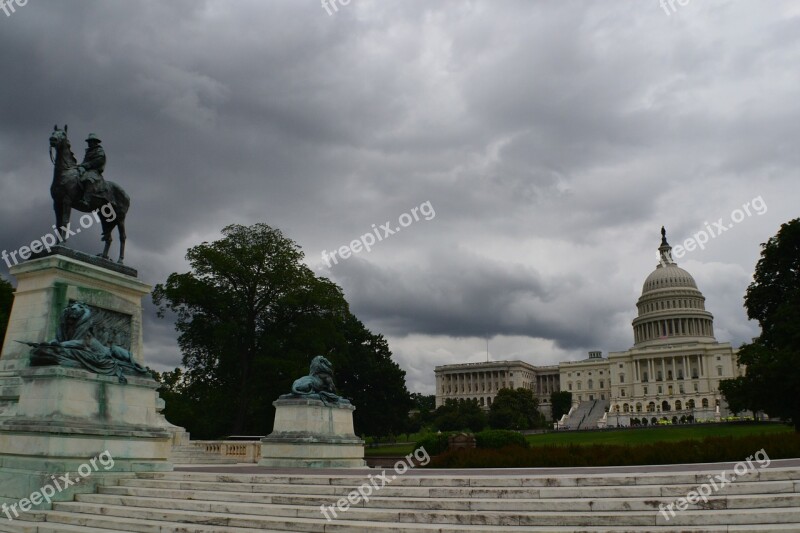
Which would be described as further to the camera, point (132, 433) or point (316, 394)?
point (316, 394)

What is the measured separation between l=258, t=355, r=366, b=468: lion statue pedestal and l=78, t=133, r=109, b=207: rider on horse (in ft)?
28.4

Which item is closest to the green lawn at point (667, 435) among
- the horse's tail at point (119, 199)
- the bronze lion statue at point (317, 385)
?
the bronze lion statue at point (317, 385)

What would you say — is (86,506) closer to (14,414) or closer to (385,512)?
(14,414)

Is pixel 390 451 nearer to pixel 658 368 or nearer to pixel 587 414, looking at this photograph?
pixel 587 414

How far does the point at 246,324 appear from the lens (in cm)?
4616

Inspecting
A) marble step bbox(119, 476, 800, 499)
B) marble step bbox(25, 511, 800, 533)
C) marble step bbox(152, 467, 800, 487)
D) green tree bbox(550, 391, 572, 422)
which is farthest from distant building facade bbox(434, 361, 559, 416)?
marble step bbox(25, 511, 800, 533)

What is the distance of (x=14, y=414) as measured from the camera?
14.3 meters

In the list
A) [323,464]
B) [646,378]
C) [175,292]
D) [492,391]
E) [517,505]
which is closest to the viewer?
[517,505]

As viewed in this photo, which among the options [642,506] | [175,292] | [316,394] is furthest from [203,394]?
[642,506]

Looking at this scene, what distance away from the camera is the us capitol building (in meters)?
146

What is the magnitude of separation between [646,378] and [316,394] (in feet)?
485

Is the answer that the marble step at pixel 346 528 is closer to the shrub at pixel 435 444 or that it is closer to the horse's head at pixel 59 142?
the horse's head at pixel 59 142

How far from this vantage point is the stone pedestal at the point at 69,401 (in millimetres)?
13102

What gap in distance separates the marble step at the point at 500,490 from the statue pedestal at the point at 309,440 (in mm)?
8038
